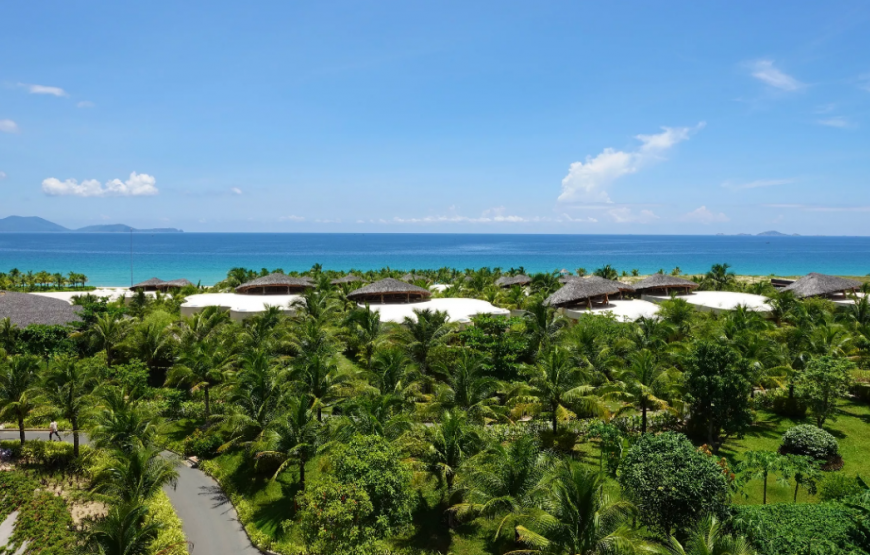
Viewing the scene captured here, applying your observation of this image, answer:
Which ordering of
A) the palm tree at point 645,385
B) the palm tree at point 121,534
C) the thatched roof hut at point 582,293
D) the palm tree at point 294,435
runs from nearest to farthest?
the palm tree at point 121,534 < the palm tree at point 294,435 < the palm tree at point 645,385 < the thatched roof hut at point 582,293

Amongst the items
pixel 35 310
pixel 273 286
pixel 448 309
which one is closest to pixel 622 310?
pixel 448 309

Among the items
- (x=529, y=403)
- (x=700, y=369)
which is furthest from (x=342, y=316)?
(x=700, y=369)

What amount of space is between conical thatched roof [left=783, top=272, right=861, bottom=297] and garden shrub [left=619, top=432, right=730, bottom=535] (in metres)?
37.6

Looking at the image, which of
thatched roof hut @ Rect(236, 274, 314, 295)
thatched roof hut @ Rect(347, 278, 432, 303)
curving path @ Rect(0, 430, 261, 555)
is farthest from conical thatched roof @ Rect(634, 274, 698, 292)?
curving path @ Rect(0, 430, 261, 555)

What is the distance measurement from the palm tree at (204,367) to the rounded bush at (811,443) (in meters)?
25.6

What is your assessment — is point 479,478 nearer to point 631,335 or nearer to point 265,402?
point 265,402

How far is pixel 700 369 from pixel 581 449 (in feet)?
20.4

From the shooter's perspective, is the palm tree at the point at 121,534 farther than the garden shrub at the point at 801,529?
Yes

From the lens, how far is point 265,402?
66.2 ft

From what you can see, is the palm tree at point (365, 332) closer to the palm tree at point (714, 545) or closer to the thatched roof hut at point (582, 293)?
the thatched roof hut at point (582, 293)

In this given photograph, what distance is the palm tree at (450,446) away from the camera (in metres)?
16.7

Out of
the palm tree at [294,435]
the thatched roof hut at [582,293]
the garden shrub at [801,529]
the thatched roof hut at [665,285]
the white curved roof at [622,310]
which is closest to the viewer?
the garden shrub at [801,529]

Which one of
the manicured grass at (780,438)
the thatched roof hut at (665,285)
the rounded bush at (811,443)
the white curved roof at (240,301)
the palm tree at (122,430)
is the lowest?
the manicured grass at (780,438)

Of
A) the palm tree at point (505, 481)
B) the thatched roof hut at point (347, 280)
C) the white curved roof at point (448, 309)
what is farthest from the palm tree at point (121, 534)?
the thatched roof hut at point (347, 280)
